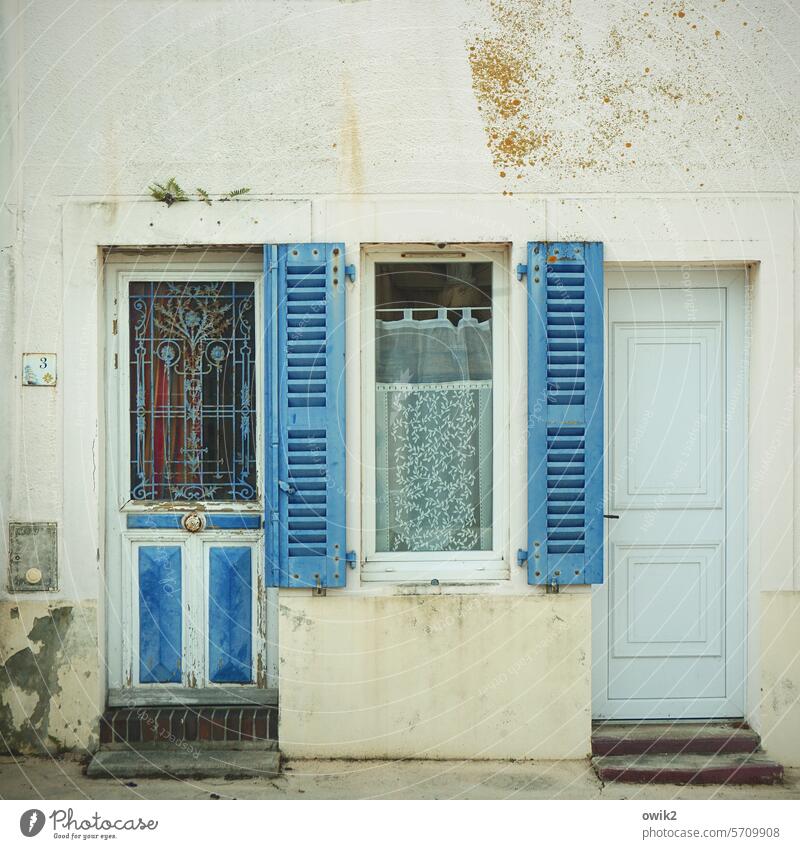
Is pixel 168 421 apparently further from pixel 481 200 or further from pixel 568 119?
pixel 568 119

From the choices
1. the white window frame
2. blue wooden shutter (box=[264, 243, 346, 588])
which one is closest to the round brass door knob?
blue wooden shutter (box=[264, 243, 346, 588])

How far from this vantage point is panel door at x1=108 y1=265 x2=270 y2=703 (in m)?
5.37

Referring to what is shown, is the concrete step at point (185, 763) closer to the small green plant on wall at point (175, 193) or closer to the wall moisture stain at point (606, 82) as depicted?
the small green plant on wall at point (175, 193)

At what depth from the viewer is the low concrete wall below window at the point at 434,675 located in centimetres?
515

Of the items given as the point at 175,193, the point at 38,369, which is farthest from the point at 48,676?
the point at 175,193

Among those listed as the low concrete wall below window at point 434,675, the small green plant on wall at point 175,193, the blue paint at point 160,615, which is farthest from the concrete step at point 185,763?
the small green plant on wall at point 175,193

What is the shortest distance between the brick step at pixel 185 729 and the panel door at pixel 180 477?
13 centimetres

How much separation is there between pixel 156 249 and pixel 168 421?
0.90 meters

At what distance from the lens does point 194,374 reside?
5.38 m

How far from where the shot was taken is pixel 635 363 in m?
5.33

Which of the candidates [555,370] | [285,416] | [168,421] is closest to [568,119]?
[555,370]

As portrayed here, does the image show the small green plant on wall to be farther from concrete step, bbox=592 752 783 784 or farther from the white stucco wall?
concrete step, bbox=592 752 783 784
